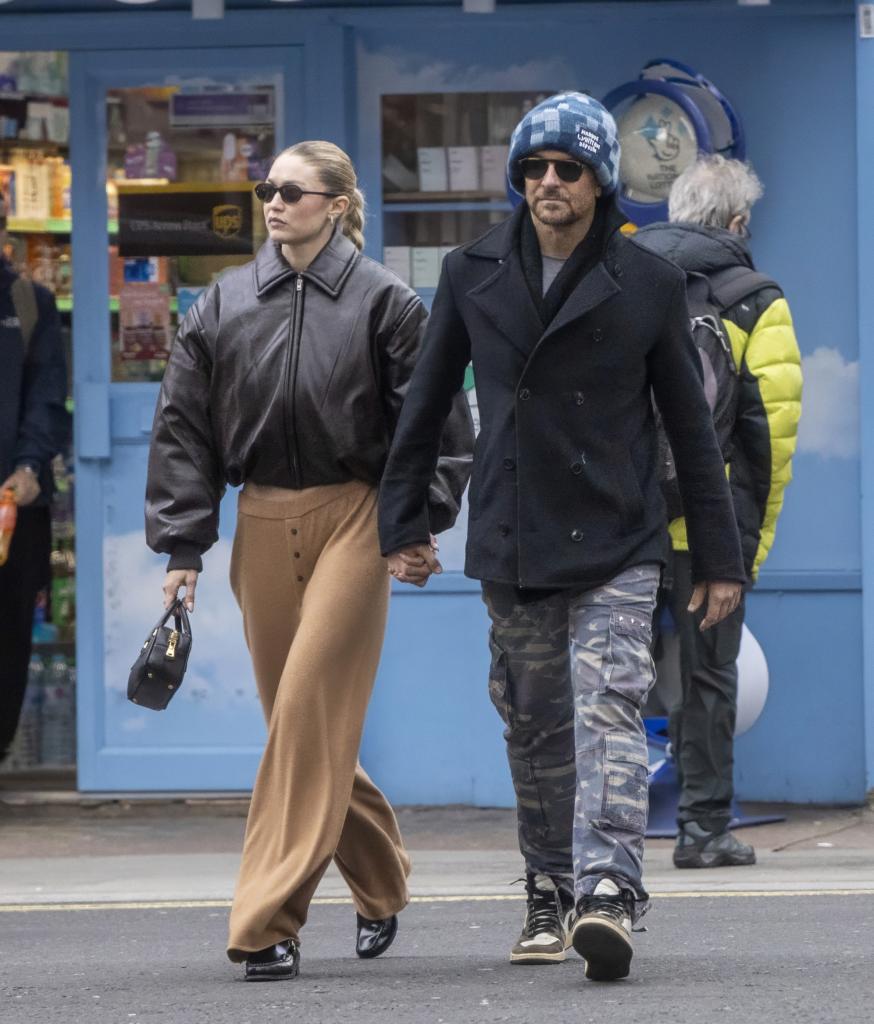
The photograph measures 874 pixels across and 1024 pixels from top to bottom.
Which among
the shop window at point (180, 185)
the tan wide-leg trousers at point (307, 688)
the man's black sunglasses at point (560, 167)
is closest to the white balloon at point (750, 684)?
the shop window at point (180, 185)

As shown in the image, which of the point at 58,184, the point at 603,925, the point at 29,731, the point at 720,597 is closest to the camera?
the point at 603,925

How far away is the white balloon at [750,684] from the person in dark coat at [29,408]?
8.22 feet

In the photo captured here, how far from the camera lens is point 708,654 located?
684cm

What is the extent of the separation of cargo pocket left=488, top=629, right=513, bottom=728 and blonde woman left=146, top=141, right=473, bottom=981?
11.8 inches

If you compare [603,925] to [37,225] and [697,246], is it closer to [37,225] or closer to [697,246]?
[697,246]

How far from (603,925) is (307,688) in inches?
33.5

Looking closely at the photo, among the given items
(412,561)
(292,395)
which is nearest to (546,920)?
(412,561)

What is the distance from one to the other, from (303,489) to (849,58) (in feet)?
11.8

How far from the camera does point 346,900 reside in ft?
21.5

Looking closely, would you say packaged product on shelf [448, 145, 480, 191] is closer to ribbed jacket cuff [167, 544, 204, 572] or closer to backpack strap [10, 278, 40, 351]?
backpack strap [10, 278, 40, 351]

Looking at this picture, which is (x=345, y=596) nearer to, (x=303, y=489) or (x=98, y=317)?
(x=303, y=489)

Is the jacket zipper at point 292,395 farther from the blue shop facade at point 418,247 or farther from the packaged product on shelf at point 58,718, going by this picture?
the packaged product on shelf at point 58,718

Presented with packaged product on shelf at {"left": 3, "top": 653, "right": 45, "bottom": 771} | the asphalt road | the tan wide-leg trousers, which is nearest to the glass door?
packaged product on shelf at {"left": 3, "top": 653, "right": 45, "bottom": 771}

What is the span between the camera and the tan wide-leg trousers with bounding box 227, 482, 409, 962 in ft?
16.1
